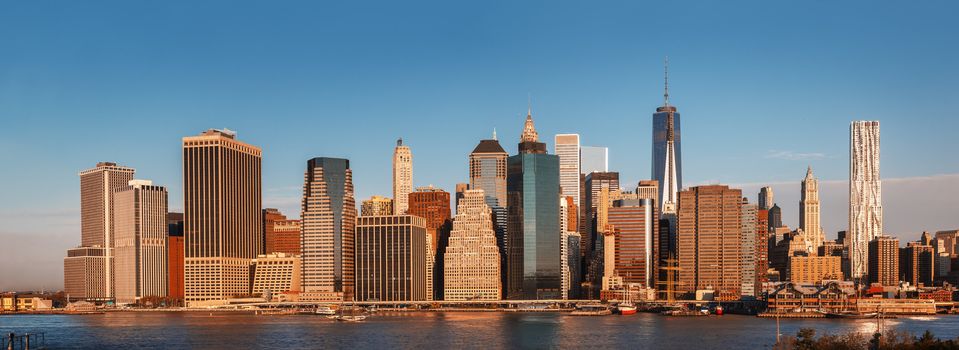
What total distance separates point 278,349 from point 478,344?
81.7ft

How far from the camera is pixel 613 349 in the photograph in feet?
412

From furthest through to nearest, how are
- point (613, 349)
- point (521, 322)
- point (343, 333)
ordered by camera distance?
point (521, 322), point (343, 333), point (613, 349)

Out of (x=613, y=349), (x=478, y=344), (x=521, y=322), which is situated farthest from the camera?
(x=521, y=322)

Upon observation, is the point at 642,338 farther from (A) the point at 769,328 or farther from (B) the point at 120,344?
(B) the point at 120,344

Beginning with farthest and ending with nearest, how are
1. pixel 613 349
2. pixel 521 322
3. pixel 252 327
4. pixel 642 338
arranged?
pixel 521 322 → pixel 252 327 → pixel 642 338 → pixel 613 349

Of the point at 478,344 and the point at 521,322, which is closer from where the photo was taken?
the point at 478,344

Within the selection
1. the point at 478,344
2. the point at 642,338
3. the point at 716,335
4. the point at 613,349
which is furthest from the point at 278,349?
the point at 716,335

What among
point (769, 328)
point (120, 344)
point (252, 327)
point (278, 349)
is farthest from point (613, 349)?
point (252, 327)

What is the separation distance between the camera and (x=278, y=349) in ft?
415

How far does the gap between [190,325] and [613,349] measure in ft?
296

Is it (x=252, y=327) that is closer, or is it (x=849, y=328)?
(x=849, y=328)

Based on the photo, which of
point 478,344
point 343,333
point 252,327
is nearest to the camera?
point 478,344

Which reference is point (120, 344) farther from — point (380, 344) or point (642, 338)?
point (642, 338)

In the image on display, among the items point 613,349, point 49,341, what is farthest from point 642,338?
point 49,341
